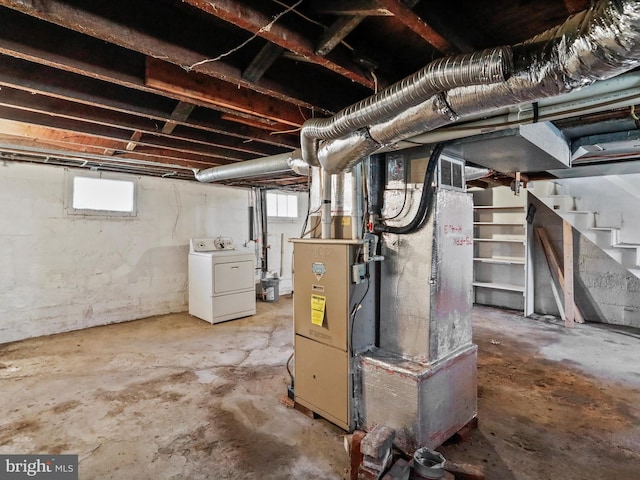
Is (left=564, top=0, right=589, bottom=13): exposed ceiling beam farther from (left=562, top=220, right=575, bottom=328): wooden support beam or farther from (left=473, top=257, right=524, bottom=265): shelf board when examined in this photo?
(left=473, top=257, right=524, bottom=265): shelf board

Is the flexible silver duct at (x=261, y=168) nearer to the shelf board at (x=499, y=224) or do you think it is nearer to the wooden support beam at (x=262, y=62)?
the wooden support beam at (x=262, y=62)

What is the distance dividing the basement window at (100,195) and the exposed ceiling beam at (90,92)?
9.02 feet

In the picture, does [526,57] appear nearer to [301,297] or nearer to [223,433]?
[301,297]

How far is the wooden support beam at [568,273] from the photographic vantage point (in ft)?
14.9

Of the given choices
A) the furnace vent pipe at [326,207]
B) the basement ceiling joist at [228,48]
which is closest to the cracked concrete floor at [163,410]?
the furnace vent pipe at [326,207]

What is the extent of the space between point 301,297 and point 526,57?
1.83 m

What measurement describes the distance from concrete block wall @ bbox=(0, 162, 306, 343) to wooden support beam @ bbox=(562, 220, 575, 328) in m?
5.09

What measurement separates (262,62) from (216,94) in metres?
0.48

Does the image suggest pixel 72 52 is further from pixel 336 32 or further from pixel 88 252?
pixel 88 252

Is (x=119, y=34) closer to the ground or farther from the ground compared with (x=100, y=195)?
farther from the ground

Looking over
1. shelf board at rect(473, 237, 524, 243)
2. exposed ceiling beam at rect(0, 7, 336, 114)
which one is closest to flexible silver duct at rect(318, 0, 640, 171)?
exposed ceiling beam at rect(0, 7, 336, 114)

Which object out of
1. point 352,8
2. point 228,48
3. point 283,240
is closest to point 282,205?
point 283,240

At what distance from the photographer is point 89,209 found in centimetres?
441

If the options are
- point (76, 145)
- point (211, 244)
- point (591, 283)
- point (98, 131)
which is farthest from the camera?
point (211, 244)
